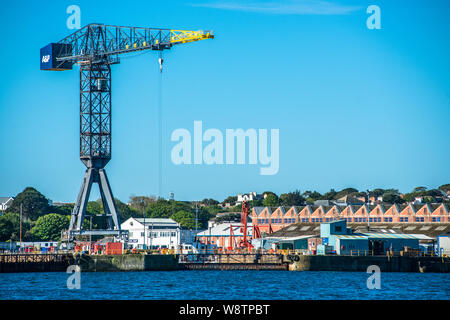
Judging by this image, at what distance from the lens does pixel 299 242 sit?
343 feet

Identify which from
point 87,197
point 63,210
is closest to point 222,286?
point 87,197

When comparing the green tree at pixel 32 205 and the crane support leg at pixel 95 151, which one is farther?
the green tree at pixel 32 205

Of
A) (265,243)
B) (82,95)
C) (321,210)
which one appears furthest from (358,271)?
(321,210)

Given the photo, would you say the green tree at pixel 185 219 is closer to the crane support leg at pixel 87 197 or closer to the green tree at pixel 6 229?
the green tree at pixel 6 229

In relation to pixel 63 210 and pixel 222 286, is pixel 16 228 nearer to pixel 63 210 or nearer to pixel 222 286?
pixel 63 210

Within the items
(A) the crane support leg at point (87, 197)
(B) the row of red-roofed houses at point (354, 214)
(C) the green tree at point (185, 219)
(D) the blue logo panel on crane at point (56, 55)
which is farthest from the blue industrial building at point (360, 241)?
(C) the green tree at point (185, 219)

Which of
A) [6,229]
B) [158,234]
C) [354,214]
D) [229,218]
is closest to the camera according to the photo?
[158,234]

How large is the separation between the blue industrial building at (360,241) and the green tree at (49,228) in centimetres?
6233

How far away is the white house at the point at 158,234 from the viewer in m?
132

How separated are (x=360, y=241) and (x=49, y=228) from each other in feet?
228

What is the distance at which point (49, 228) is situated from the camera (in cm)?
14375

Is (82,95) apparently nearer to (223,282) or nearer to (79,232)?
(79,232)

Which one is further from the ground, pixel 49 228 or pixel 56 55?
pixel 56 55
